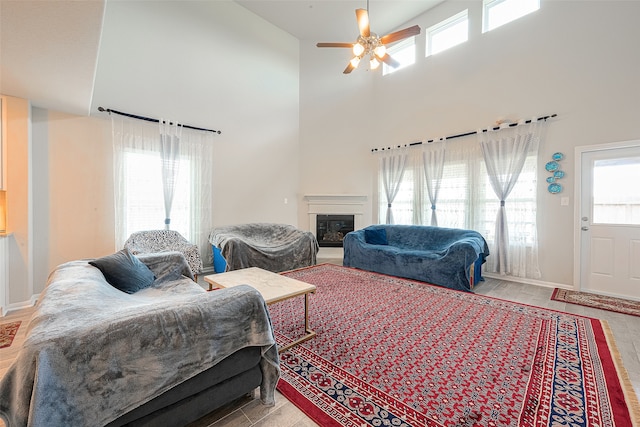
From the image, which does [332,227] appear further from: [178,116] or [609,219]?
[609,219]

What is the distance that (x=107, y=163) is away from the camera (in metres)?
3.79

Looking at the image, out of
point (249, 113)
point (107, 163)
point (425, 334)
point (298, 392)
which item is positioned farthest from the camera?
point (249, 113)

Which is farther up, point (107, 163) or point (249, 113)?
point (249, 113)

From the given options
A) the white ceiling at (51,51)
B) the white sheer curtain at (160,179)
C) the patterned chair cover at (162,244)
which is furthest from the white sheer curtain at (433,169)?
the white ceiling at (51,51)

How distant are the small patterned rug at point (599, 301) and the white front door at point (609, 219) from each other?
19 centimetres

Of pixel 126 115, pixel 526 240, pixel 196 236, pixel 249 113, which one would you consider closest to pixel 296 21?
pixel 249 113

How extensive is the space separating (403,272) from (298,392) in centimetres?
285

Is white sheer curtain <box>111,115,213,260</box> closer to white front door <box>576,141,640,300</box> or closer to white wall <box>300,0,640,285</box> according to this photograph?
white wall <box>300,0,640,285</box>

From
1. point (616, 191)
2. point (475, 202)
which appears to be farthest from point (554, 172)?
point (475, 202)

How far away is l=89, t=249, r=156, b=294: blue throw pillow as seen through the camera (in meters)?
2.13

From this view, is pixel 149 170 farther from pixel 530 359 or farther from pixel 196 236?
pixel 530 359

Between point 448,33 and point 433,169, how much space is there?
8.88 feet

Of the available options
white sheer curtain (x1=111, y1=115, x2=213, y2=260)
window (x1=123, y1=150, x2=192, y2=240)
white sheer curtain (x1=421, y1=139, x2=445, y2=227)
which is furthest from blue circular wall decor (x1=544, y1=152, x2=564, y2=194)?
window (x1=123, y1=150, x2=192, y2=240)

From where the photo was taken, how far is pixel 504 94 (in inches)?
172
